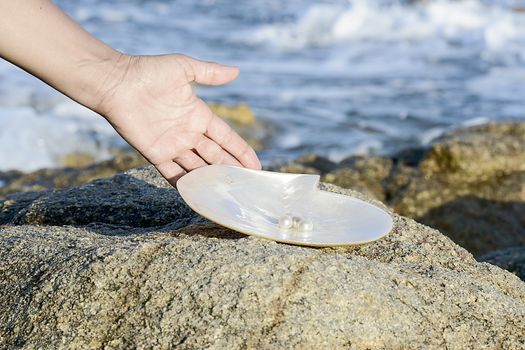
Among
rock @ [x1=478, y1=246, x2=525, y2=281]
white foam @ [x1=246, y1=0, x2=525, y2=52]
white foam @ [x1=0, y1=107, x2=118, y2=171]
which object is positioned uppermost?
rock @ [x1=478, y1=246, x2=525, y2=281]

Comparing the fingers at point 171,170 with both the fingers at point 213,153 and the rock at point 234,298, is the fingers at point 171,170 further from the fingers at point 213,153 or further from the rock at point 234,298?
the rock at point 234,298

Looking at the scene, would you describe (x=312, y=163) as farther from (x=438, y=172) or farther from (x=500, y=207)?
(x=500, y=207)

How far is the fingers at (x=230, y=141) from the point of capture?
118 inches

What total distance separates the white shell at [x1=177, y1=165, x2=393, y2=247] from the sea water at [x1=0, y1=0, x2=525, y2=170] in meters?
5.38

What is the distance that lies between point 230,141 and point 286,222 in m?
0.55

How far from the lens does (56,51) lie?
262cm

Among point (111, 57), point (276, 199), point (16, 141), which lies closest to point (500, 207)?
point (276, 199)

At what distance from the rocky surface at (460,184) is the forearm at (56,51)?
3.45 m

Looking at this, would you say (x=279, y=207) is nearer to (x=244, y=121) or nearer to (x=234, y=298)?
(x=234, y=298)

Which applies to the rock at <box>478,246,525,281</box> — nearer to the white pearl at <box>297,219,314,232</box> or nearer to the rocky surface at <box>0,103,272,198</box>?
the white pearl at <box>297,219,314,232</box>

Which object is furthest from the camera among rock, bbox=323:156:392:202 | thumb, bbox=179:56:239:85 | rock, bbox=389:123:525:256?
rock, bbox=323:156:392:202

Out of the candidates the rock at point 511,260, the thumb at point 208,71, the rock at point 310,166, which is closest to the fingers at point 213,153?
the thumb at point 208,71

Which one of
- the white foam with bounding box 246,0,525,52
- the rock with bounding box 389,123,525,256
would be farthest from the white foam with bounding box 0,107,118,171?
the white foam with bounding box 246,0,525,52

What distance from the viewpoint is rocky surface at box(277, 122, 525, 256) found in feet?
19.4
